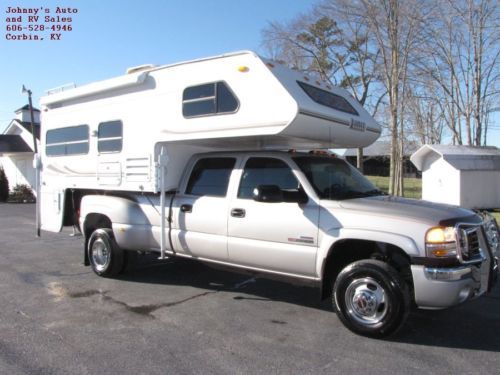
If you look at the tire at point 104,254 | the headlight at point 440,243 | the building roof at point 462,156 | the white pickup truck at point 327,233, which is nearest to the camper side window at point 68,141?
the tire at point 104,254

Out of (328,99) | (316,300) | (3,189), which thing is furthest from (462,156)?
(3,189)

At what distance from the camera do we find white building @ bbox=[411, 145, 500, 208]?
16812mm

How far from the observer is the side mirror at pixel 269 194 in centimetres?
508

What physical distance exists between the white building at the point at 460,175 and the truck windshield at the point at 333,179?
11884 mm

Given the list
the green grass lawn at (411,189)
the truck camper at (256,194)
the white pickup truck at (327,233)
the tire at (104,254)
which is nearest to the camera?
the white pickup truck at (327,233)

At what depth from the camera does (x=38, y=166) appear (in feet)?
27.5

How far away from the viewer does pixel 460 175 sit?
→ 1664cm

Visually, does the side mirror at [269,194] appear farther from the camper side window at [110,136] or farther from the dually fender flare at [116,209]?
the camper side window at [110,136]

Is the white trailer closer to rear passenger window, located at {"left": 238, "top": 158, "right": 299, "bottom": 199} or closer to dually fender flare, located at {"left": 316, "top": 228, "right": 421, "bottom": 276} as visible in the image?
rear passenger window, located at {"left": 238, "top": 158, "right": 299, "bottom": 199}

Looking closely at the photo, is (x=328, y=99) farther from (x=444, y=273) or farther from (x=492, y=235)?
(x=444, y=273)

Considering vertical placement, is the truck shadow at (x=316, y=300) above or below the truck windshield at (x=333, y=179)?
below

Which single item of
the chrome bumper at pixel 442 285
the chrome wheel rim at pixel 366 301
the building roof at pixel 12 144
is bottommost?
the chrome wheel rim at pixel 366 301

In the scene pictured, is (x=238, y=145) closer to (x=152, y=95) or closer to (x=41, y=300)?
(x=152, y=95)

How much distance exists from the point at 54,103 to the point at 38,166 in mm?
1152
